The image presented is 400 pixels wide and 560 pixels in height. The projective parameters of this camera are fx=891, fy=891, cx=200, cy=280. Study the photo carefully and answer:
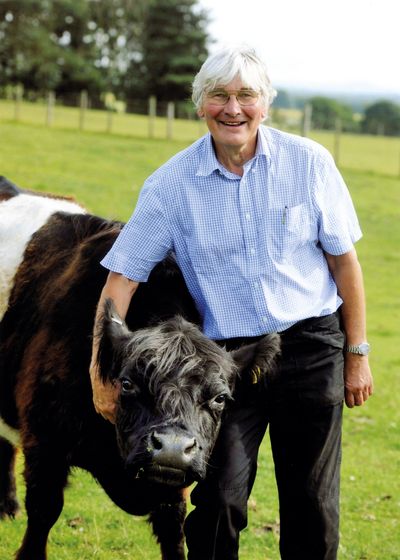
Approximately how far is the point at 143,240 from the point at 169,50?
53.5m

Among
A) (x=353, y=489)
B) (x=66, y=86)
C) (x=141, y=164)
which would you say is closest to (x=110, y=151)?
(x=141, y=164)

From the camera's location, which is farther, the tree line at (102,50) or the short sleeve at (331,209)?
the tree line at (102,50)

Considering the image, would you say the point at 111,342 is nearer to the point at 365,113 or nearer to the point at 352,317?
the point at 352,317

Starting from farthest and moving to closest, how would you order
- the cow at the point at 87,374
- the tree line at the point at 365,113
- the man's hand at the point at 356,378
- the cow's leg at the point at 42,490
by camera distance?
the tree line at the point at 365,113 < the cow's leg at the point at 42,490 < the man's hand at the point at 356,378 < the cow at the point at 87,374

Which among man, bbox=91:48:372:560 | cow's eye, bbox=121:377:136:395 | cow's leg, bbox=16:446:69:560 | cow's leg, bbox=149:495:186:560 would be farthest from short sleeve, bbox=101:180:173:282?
cow's leg, bbox=149:495:186:560

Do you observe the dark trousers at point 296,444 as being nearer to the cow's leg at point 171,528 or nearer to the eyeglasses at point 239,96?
the cow's leg at point 171,528

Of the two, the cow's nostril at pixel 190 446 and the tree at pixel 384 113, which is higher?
the cow's nostril at pixel 190 446

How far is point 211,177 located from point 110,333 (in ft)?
2.79

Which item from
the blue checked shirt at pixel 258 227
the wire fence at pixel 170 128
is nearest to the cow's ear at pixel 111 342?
the blue checked shirt at pixel 258 227

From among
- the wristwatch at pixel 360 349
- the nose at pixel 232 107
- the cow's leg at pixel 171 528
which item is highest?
the nose at pixel 232 107

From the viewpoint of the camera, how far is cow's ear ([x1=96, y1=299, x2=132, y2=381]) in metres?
4.05

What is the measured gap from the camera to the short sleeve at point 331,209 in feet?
13.2

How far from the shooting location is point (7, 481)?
21.3 ft

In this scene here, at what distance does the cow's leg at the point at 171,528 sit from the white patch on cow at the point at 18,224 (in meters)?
1.62
